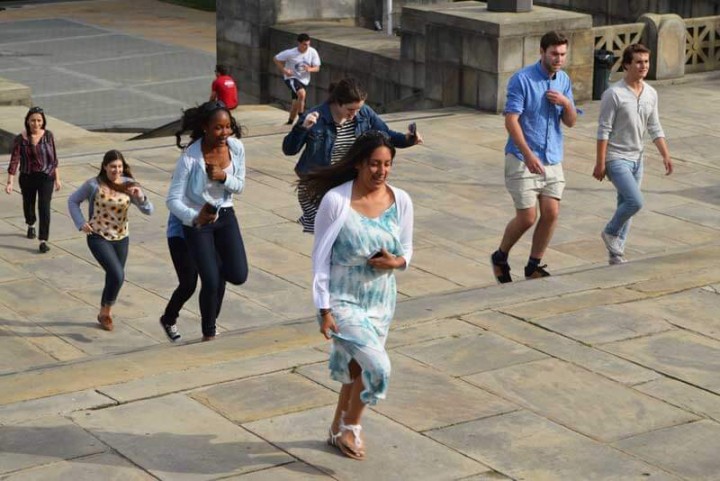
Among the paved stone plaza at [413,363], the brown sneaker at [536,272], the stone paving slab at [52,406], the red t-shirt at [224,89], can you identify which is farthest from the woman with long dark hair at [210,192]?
the red t-shirt at [224,89]

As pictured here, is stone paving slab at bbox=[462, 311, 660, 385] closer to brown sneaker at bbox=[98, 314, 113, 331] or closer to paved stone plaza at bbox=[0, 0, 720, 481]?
paved stone plaza at bbox=[0, 0, 720, 481]

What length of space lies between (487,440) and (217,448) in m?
1.43

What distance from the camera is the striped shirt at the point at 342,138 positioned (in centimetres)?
1034

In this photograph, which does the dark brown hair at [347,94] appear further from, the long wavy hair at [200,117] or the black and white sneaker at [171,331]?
the black and white sneaker at [171,331]

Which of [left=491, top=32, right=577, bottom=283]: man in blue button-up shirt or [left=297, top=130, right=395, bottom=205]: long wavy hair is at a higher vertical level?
[left=297, top=130, right=395, bottom=205]: long wavy hair

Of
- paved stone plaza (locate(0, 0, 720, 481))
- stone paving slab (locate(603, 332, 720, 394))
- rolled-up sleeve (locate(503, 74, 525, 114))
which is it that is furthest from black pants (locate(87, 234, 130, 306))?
stone paving slab (locate(603, 332, 720, 394))

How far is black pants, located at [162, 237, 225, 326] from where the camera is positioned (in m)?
10.3

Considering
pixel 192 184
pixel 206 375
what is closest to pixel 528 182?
pixel 192 184

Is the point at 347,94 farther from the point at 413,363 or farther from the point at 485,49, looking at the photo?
the point at 485,49

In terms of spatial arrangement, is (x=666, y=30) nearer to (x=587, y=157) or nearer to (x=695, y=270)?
(x=587, y=157)

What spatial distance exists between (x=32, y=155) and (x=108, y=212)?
2.57 metres

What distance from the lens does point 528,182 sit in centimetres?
1152

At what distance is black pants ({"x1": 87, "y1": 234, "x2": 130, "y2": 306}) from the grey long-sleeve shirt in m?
3.91

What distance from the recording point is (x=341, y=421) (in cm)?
768
